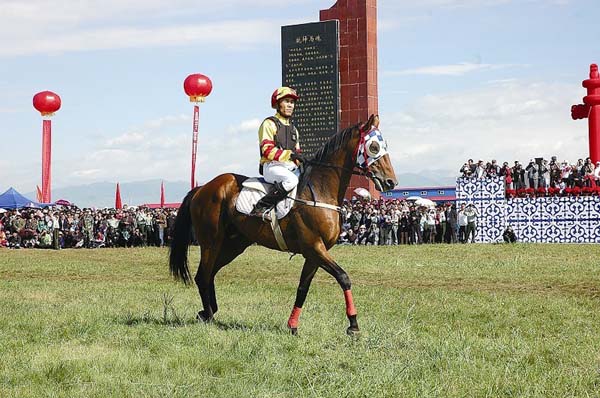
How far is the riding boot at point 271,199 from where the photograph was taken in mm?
10102

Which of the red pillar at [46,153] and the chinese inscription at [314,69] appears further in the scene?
the red pillar at [46,153]

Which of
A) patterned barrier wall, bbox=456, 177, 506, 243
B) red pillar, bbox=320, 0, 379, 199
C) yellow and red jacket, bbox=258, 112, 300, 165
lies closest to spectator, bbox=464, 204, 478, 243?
patterned barrier wall, bbox=456, 177, 506, 243

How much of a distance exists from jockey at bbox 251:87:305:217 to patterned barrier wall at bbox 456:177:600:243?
72.4ft

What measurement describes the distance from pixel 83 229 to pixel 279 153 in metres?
26.3

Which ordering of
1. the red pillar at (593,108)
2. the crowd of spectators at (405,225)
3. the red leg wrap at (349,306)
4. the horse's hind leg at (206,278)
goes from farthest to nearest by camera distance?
the red pillar at (593,108) < the crowd of spectators at (405,225) < the horse's hind leg at (206,278) < the red leg wrap at (349,306)

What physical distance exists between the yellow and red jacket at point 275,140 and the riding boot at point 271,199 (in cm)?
31

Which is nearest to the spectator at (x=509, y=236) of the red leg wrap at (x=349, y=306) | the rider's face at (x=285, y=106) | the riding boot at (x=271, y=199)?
the rider's face at (x=285, y=106)

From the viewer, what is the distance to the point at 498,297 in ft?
44.5

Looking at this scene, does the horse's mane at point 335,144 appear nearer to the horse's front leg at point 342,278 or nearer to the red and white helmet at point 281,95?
the red and white helmet at point 281,95

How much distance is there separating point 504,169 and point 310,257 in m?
23.5

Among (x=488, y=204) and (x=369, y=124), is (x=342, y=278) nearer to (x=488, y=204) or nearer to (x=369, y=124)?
(x=369, y=124)

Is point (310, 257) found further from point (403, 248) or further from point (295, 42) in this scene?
point (295, 42)

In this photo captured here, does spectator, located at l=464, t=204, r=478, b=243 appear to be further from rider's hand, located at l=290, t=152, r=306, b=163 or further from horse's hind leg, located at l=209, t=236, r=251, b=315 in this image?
rider's hand, located at l=290, t=152, r=306, b=163

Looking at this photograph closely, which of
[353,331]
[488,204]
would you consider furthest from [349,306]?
[488,204]
